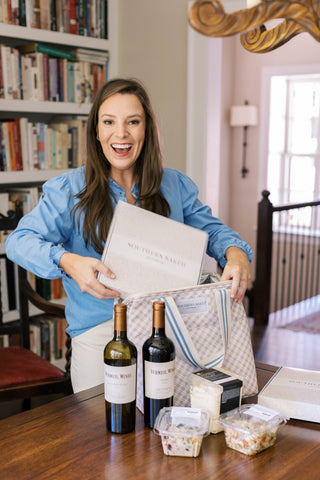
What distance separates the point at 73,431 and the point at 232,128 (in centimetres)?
605

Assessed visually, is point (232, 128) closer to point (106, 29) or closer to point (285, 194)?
point (285, 194)

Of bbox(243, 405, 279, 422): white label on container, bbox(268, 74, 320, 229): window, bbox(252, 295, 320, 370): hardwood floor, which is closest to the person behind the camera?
bbox(243, 405, 279, 422): white label on container

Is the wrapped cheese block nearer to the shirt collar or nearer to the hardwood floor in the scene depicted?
the shirt collar

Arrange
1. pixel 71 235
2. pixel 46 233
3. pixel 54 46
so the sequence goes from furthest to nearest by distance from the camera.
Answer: pixel 54 46, pixel 71 235, pixel 46 233

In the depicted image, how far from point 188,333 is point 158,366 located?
0.15 meters

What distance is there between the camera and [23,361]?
2.33 metres

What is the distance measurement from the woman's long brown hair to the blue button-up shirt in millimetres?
34

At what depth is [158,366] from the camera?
1.14 m

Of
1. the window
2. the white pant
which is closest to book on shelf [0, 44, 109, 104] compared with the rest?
the white pant

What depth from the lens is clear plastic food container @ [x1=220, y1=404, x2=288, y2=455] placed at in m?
1.12

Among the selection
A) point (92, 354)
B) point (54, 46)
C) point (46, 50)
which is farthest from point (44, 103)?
point (92, 354)

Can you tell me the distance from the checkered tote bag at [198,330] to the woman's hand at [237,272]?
26 mm

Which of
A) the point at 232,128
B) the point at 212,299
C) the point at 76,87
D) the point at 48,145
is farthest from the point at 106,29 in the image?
the point at 232,128

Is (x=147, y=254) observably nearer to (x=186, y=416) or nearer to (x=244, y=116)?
(x=186, y=416)
